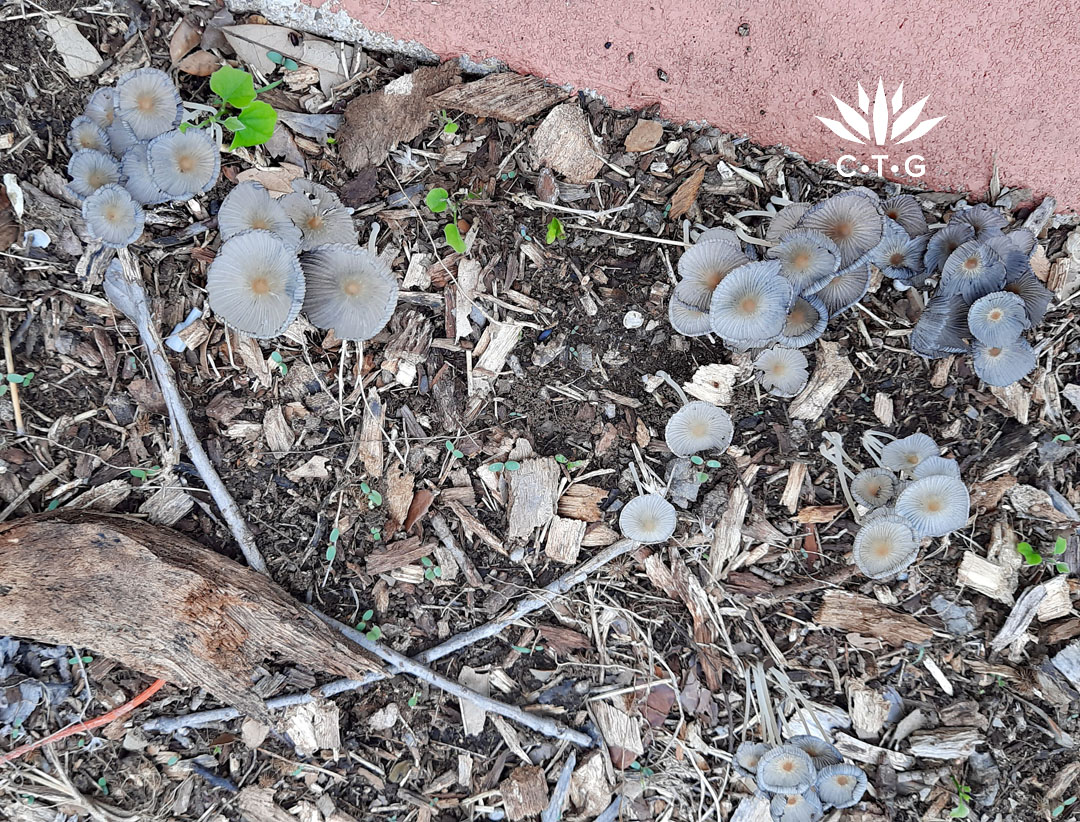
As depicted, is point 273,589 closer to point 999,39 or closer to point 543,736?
point 543,736

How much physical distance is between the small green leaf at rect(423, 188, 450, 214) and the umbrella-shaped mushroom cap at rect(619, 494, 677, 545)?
1190mm

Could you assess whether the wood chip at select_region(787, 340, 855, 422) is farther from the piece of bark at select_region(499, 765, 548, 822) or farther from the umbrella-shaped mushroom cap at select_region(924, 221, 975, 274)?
the piece of bark at select_region(499, 765, 548, 822)

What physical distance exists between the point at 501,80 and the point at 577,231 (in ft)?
1.83

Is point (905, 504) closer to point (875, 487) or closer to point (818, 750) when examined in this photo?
point (875, 487)

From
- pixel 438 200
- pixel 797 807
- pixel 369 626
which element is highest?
pixel 438 200

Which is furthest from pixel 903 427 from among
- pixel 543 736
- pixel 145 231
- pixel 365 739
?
pixel 145 231

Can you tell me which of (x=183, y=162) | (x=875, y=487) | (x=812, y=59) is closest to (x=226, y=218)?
(x=183, y=162)

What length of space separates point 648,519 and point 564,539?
1.01 ft

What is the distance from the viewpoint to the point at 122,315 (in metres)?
2.45

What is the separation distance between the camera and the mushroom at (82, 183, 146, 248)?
7.30 ft

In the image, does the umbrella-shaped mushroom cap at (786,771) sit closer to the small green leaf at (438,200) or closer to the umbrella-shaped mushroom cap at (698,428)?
the umbrella-shaped mushroom cap at (698,428)

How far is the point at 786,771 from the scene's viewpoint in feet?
7.99

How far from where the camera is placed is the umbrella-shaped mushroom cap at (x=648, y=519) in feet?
8.15

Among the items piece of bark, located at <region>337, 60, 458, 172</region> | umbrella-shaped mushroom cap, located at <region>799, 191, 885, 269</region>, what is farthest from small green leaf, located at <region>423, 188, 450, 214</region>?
umbrella-shaped mushroom cap, located at <region>799, 191, 885, 269</region>
